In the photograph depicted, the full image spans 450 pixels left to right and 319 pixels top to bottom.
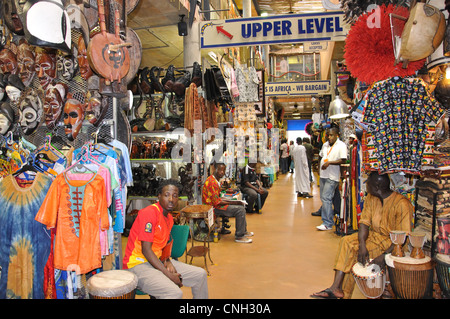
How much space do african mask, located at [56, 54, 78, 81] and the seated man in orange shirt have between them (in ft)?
4.85

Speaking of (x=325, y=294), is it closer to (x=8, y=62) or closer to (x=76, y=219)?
(x=76, y=219)

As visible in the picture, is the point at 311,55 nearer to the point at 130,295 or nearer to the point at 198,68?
the point at 198,68

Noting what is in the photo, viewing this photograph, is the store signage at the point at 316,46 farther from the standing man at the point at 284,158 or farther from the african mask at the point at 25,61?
the standing man at the point at 284,158

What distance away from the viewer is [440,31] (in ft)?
8.48

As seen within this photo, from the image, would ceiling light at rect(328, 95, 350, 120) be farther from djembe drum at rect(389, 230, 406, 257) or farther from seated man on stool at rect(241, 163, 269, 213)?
djembe drum at rect(389, 230, 406, 257)

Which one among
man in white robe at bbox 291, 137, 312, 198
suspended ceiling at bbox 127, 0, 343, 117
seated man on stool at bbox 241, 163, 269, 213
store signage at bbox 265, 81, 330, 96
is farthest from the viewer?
store signage at bbox 265, 81, 330, 96

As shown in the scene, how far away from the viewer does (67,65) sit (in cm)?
321

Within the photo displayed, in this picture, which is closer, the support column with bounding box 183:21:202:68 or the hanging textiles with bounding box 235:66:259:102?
the support column with bounding box 183:21:202:68

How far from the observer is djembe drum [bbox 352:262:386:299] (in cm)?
288

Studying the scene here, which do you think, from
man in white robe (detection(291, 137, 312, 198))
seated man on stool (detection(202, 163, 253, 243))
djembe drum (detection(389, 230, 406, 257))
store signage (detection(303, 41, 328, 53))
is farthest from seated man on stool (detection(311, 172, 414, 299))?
→ man in white robe (detection(291, 137, 312, 198))

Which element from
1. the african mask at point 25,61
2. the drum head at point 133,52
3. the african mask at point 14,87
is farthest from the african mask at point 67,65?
the drum head at point 133,52

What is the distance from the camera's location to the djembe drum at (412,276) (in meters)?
2.69

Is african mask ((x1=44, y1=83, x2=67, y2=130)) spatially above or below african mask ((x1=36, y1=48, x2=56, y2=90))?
below

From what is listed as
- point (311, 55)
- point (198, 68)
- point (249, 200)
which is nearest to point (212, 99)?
point (198, 68)
